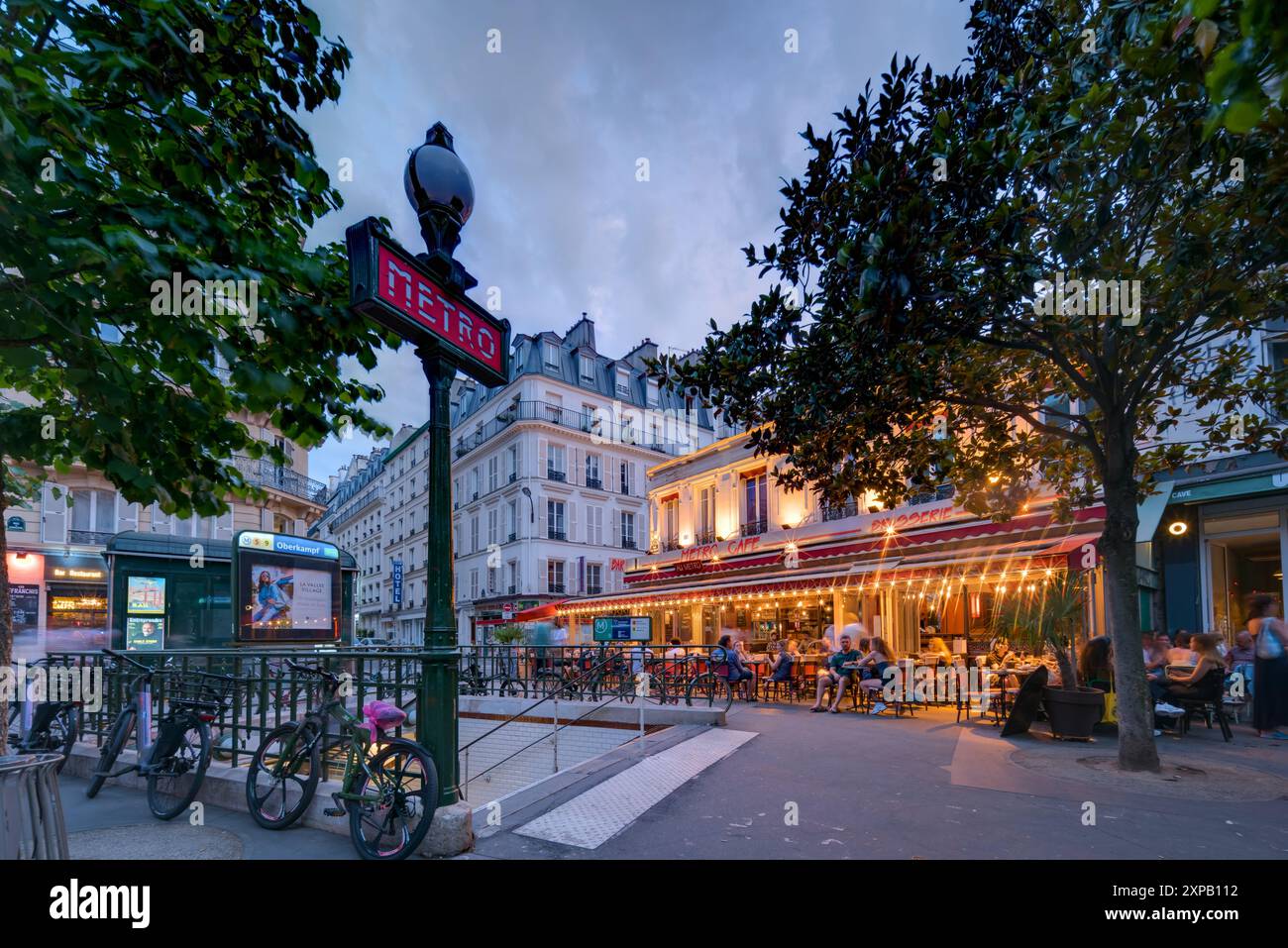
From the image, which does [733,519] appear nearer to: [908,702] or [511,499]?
[908,702]

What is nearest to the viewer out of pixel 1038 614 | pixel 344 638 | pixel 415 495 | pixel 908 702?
pixel 1038 614

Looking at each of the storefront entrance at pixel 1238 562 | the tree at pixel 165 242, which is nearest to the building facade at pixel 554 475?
the storefront entrance at pixel 1238 562

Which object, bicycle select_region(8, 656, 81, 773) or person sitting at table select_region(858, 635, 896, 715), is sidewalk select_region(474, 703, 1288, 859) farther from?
bicycle select_region(8, 656, 81, 773)

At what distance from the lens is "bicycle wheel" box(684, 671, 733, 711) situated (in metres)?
11.0

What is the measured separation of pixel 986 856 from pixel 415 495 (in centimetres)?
4763

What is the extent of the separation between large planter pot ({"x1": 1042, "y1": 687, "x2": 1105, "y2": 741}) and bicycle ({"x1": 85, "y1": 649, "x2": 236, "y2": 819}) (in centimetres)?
876

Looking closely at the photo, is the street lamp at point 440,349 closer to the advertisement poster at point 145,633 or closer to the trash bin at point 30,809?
the trash bin at point 30,809

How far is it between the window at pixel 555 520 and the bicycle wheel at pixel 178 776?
29925 mm

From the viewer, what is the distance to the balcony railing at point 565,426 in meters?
36.5

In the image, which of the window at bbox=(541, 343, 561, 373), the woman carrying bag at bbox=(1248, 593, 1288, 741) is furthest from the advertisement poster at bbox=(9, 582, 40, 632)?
the woman carrying bag at bbox=(1248, 593, 1288, 741)

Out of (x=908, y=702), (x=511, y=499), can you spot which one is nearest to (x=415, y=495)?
(x=511, y=499)

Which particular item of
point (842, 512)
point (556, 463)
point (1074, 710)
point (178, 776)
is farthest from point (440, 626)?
point (556, 463)

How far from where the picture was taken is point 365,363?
216 inches
